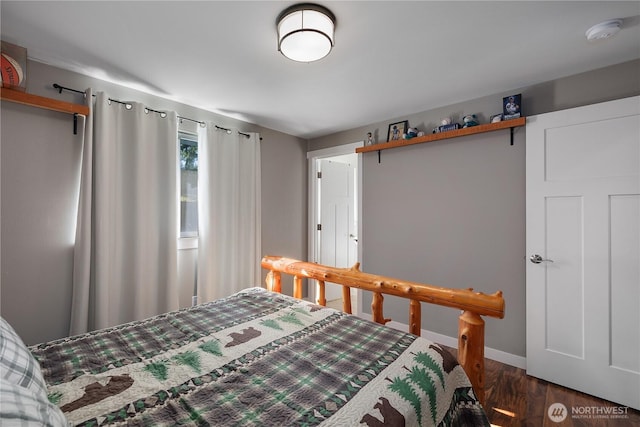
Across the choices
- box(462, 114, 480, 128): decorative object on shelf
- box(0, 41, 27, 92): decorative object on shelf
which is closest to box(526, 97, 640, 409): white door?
box(462, 114, 480, 128): decorative object on shelf

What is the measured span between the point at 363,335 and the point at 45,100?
2.50m

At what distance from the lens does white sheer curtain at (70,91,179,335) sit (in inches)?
80.2

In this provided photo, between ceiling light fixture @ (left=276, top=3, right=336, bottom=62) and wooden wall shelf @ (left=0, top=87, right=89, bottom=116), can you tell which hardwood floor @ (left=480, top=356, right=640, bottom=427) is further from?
wooden wall shelf @ (left=0, top=87, right=89, bottom=116)

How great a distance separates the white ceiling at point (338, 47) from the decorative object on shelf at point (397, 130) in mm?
394

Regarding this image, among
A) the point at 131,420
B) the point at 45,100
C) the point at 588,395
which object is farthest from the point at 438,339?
the point at 45,100

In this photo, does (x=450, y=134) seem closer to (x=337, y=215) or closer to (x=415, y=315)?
(x=415, y=315)

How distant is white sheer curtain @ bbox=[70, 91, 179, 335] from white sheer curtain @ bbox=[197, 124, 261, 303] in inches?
11.8

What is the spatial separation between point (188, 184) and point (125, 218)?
676 millimetres

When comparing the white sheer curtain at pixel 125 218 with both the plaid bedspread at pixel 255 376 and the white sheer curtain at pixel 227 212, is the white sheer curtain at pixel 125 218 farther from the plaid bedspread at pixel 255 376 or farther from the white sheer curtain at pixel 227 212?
the plaid bedspread at pixel 255 376

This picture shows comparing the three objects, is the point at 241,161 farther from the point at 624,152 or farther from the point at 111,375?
the point at 624,152

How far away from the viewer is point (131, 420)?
0.87 m

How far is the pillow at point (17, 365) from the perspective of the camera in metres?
0.77

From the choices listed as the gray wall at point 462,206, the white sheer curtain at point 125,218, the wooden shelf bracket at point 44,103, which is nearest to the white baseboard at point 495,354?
the gray wall at point 462,206

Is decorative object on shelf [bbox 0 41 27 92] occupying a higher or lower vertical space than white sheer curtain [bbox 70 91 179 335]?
higher
